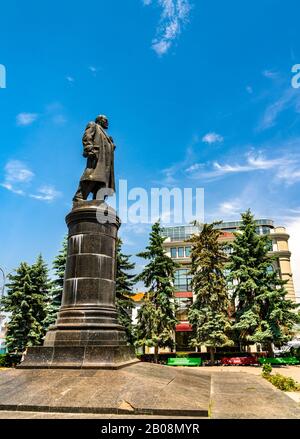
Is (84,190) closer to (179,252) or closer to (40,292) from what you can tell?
(40,292)

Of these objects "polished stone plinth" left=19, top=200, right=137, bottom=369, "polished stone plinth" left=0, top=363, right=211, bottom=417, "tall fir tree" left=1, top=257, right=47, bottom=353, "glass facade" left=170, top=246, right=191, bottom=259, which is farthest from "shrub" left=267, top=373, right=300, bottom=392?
"glass facade" left=170, top=246, right=191, bottom=259

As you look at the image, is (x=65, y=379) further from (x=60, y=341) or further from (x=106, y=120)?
(x=106, y=120)

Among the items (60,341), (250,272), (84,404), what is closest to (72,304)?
(60,341)

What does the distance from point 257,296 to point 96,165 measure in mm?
19823

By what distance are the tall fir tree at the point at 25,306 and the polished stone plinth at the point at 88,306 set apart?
1859 cm

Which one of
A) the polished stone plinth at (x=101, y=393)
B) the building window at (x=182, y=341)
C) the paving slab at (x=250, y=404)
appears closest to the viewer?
the paving slab at (x=250, y=404)

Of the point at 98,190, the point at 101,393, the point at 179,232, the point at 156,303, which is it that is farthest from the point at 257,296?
the point at 101,393

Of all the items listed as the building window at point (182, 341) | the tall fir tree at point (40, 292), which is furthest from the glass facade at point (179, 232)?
the tall fir tree at point (40, 292)

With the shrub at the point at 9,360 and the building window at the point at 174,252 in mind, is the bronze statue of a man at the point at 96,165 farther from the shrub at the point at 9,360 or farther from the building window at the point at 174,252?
the building window at the point at 174,252

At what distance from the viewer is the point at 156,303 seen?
28.1 metres

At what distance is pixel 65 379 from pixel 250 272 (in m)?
22.4

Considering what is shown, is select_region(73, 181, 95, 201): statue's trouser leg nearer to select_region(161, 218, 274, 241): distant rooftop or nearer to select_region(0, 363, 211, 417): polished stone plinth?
select_region(0, 363, 211, 417): polished stone plinth

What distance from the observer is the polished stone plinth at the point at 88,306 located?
23.0 ft

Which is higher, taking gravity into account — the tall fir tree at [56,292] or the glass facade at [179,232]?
the glass facade at [179,232]
